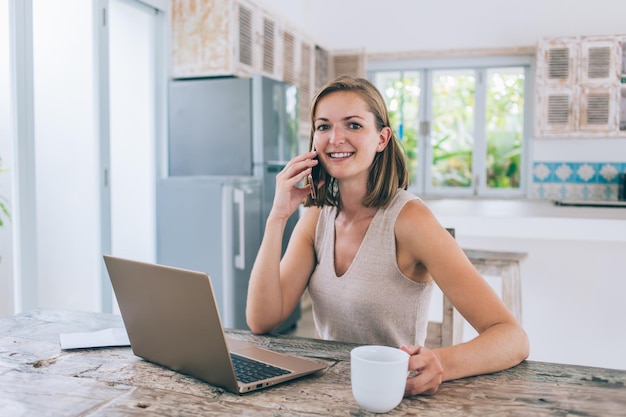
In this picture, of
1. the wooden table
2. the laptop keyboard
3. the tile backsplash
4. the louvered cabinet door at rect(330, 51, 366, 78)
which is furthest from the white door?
the tile backsplash

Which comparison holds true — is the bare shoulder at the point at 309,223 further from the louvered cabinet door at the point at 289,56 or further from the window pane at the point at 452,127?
the window pane at the point at 452,127

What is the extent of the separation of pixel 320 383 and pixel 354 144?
0.65 metres

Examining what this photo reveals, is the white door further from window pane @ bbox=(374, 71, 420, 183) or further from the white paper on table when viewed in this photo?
window pane @ bbox=(374, 71, 420, 183)

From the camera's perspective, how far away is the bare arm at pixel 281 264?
1457mm

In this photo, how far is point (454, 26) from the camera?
5.63m

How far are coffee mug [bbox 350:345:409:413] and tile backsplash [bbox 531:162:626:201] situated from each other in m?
5.05

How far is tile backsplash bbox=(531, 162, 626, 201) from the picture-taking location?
530 cm

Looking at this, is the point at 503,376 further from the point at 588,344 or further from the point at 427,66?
the point at 427,66

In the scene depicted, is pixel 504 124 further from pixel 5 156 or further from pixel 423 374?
pixel 423 374

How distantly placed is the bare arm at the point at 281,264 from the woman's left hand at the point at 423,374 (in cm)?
54

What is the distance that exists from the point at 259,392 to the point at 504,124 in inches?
205

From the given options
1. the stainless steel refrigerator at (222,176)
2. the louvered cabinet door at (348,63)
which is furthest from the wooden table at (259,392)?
the louvered cabinet door at (348,63)

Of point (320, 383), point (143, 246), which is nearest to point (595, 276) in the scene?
point (320, 383)

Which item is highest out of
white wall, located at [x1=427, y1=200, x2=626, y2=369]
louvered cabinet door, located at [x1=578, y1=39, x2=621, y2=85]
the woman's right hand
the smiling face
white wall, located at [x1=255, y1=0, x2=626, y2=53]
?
white wall, located at [x1=255, y1=0, x2=626, y2=53]
